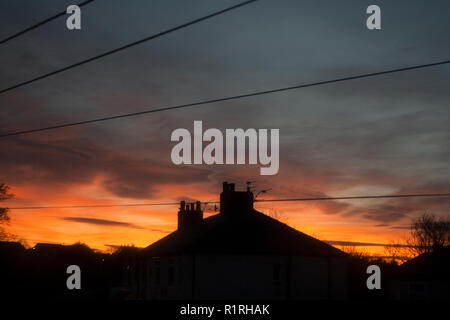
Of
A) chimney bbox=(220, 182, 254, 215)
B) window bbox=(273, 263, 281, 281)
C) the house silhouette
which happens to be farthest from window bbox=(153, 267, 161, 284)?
window bbox=(273, 263, 281, 281)

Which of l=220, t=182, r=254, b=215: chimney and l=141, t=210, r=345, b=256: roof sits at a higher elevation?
l=220, t=182, r=254, b=215: chimney

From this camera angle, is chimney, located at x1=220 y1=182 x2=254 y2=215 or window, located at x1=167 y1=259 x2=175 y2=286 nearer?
window, located at x1=167 y1=259 x2=175 y2=286

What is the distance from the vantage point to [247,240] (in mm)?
34281

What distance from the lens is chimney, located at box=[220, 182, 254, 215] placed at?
38219mm

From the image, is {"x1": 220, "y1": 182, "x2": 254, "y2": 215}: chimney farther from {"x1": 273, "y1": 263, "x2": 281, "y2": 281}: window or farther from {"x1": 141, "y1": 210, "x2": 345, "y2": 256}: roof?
{"x1": 273, "y1": 263, "x2": 281, "y2": 281}: window

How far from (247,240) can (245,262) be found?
1.69 m

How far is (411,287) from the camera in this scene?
40781mm

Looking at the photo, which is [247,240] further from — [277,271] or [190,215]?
[190,215]

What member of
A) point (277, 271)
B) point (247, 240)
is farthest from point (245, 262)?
point (277, 271)

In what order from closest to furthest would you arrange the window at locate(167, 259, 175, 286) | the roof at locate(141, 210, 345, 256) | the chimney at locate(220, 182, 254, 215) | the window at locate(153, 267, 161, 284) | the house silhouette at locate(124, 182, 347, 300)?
the house silhouette at locate(124, 182, 347, 300) → the roof at locate(141, 210, 345, 256) → the window at locate(167, 259, 175, 286) → the chimney at locate(220, 182, 254, 215) → the window at locate(153, 267, 161, 284)

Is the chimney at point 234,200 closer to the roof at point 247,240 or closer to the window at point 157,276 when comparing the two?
the roof at point 247,240
